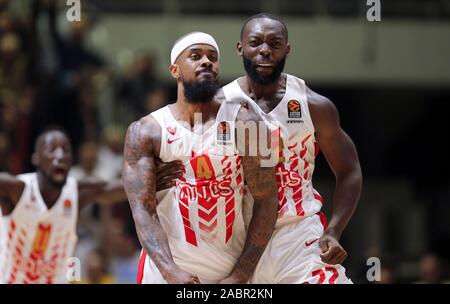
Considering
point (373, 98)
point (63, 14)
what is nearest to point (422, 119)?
point (373, 98)

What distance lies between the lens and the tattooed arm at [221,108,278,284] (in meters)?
6.20

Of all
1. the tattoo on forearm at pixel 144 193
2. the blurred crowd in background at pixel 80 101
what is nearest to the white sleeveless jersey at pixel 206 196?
the tattoo on forearm at pixel 144 193

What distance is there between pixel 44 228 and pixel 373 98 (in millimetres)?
6573

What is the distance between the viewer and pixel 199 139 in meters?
6.29

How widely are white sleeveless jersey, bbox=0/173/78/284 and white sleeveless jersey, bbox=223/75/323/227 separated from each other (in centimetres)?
228

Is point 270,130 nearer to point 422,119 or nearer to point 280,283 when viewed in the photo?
point 280,283

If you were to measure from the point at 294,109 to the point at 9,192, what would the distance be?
2601mm

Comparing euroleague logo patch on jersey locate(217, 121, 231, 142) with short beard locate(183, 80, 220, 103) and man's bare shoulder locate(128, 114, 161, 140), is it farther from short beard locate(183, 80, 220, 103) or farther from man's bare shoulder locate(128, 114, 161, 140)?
man's bare shoulder locate(128, 114, 161, 140)

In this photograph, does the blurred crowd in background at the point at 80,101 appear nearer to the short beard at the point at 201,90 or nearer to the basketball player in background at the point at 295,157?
the basketball player in background at the point at 295,157

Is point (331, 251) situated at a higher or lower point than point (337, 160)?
lower

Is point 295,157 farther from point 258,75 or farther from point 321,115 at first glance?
point 258,75

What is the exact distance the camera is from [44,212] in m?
8.15

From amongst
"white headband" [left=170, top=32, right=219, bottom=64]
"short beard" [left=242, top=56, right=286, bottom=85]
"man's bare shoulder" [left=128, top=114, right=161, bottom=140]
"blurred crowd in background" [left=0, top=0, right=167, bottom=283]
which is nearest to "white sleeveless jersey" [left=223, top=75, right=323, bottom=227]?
"short beard" [left=242, top=56, right=286, bottom=85]

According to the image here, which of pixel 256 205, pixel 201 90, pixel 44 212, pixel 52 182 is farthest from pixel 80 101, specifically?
pixel 256 205
